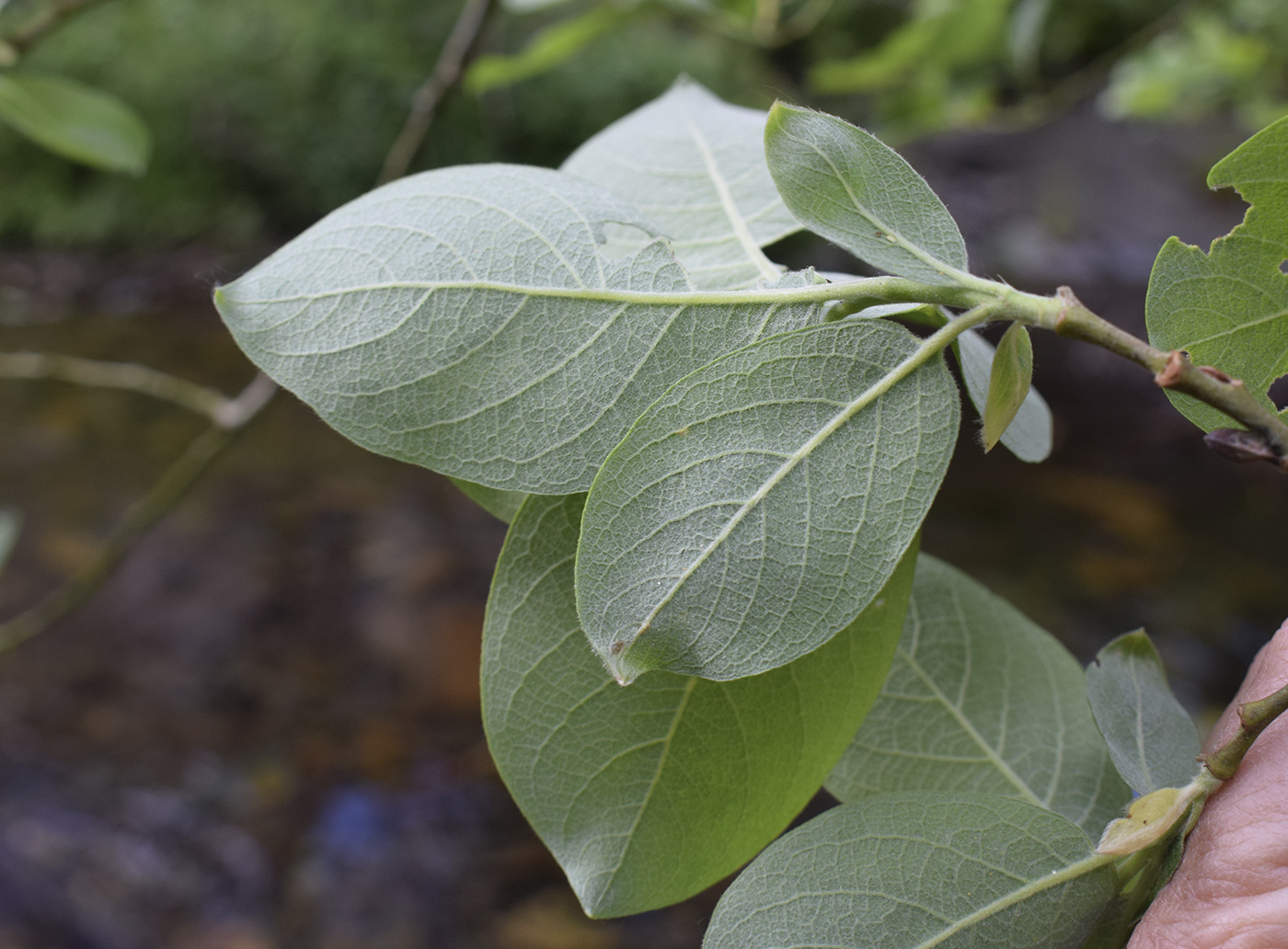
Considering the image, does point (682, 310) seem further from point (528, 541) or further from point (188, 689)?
point (188, 689)

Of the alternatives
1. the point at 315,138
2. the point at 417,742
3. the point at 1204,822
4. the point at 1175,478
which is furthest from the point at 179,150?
the point at 1204,822

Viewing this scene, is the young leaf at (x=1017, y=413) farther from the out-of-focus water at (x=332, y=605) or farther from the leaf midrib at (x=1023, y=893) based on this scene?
the out-of-focus water at (x=332, y=605)

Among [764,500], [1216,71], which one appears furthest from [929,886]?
[1216,71]

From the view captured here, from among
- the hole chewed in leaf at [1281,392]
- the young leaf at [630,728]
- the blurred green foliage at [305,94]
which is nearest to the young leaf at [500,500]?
the young leaf at [630,728]

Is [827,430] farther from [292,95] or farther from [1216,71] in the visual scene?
[1216,71]

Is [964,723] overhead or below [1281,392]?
overhead
